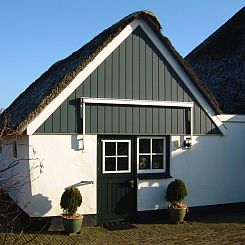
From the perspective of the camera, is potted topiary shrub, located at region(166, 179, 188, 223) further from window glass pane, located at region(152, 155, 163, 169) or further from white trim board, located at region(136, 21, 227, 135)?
white trim board, located at region(136, 21, 227, 135)

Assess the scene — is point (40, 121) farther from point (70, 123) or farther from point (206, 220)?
point (206, 220)

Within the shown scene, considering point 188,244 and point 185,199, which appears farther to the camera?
point 185,199

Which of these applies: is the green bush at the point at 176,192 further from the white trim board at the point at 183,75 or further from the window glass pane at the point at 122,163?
the white trim board at the point at 183,75

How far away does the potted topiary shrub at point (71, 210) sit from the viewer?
8.64 metres

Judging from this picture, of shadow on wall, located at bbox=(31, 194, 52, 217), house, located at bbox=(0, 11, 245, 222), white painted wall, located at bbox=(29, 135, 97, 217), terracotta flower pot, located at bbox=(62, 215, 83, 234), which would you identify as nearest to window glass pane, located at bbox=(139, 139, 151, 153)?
house, located at bbox=(0, 11, 245, 222)

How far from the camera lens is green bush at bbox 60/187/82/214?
8.67 meters

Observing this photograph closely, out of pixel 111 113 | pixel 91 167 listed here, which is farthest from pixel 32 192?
pixel 111 113

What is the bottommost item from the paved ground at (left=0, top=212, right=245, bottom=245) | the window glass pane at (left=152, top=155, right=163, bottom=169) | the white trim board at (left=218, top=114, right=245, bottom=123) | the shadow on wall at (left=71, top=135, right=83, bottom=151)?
the paved ground at (left=0, top=212, right=245, bottom=245)

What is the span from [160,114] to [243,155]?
327 centimetres

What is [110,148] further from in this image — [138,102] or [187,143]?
[187,143]

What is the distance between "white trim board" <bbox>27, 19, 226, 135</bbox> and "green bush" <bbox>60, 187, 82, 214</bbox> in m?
1.71

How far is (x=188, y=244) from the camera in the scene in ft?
26.2

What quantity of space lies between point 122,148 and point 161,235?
2546mm

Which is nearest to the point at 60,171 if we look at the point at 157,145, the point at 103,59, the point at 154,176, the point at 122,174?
the point at 122,174
